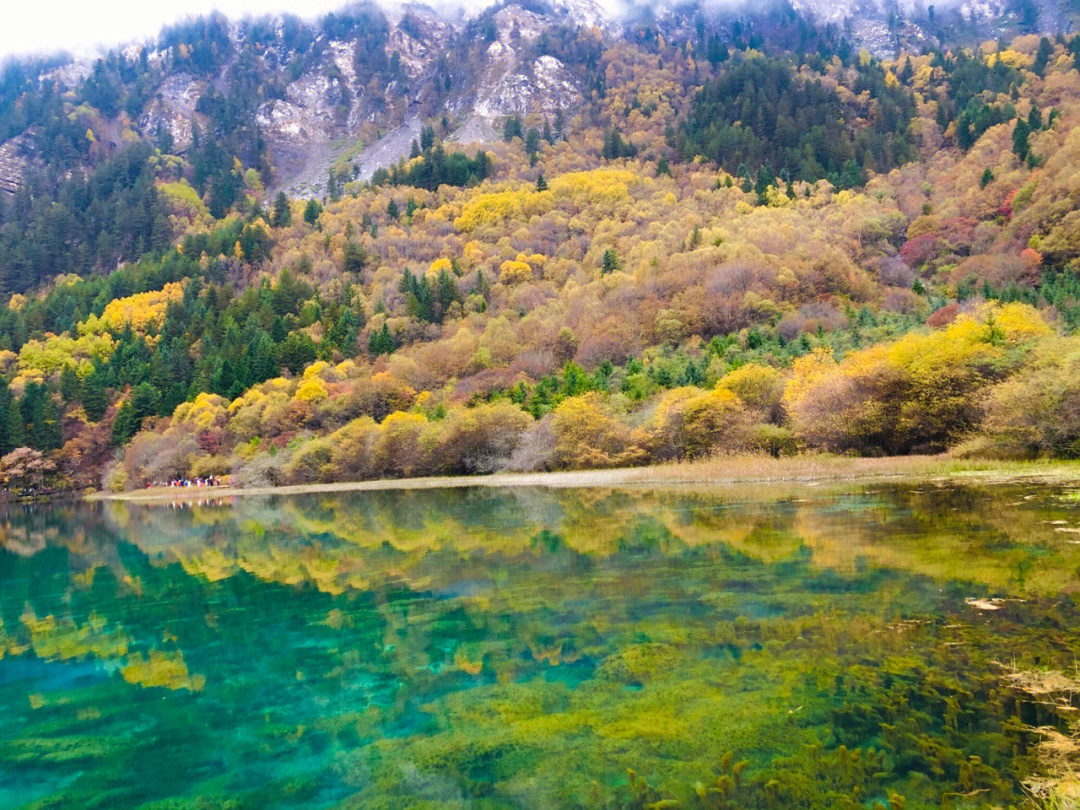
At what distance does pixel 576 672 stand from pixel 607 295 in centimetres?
8858

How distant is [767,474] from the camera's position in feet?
125

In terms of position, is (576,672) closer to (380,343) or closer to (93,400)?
(380,343)

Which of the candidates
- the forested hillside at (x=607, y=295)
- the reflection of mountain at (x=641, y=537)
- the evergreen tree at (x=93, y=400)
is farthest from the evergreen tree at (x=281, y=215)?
the reflection of mountain at (x=641, y=537)

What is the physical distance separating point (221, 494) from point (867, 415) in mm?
58735

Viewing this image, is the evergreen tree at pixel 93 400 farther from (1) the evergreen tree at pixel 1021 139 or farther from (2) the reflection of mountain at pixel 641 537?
(1) the evergreen tree at pixel 1021 139

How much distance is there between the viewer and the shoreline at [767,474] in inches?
1161

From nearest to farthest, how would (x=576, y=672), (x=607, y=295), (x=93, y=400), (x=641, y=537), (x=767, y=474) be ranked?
(x=576, y=672) → (x=641, y=537) → (x=767, y=474) → (x=607, y=295) → (x=93, y=400)

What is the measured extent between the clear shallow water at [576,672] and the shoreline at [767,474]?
34.0ft

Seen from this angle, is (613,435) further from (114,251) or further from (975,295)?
(114,251)

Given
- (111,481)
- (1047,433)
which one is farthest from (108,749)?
(111,481)

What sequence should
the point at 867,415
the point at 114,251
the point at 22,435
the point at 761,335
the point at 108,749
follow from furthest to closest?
the point at 114,251 < the point at 22,435 < the point at 761,335 < the point at 867,415 < the point at 108,749

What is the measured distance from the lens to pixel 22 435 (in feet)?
306

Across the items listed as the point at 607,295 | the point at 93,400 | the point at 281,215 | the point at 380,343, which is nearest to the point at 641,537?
the point at 607,295

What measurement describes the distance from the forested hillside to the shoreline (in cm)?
196
